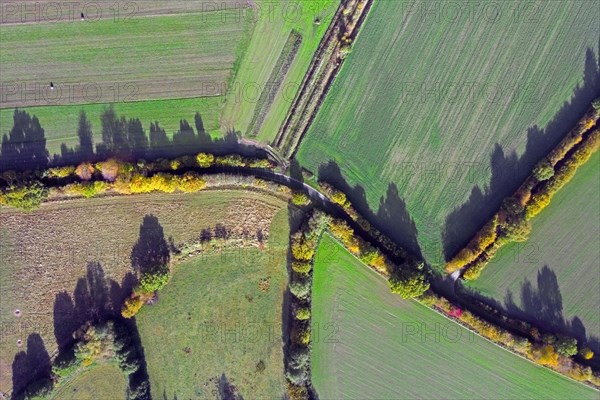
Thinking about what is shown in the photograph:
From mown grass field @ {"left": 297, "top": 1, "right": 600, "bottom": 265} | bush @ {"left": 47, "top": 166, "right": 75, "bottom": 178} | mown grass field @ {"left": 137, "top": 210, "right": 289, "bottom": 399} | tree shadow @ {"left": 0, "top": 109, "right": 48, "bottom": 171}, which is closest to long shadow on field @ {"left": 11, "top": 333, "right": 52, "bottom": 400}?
mown grass field @ {"left": 137, "top": 210, "right": 289, "bottom": 399}

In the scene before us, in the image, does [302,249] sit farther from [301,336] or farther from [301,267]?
[301,336]

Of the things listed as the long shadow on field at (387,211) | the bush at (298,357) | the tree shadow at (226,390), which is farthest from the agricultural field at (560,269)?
the tree shadow at (226,390)

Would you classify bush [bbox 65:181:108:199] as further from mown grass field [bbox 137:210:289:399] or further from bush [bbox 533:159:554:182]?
bush [bbox 533:159:554:182]

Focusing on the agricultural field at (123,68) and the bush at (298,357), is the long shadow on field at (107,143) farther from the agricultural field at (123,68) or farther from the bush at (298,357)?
the bush at (298,357)

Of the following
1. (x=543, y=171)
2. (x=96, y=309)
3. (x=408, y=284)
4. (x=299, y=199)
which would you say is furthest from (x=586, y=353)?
(x=96, y=309)

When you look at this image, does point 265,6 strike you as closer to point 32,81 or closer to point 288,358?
point 32,81

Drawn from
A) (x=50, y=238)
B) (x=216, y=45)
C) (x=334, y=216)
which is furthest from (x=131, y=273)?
(x=216, y=45)
